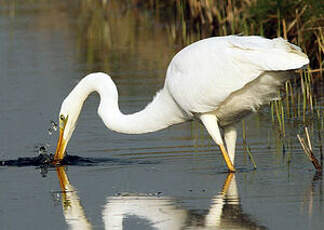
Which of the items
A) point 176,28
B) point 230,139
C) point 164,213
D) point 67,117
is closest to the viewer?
point 164,213

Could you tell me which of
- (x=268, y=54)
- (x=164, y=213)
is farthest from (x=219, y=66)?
(x=164, y=213)

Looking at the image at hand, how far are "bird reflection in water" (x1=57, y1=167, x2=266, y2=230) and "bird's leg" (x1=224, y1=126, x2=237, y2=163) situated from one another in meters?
1.02

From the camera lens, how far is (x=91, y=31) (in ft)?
68.3

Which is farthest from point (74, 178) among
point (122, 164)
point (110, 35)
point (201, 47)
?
point (110, 35)

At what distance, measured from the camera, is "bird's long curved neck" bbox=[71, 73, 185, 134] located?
966 cm

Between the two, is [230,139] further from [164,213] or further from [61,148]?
[164,213]

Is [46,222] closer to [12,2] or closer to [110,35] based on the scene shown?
[110,35]

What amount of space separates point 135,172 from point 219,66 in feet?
4.68

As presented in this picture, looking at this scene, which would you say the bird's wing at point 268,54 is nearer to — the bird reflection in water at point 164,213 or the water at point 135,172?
the water at point 135,172

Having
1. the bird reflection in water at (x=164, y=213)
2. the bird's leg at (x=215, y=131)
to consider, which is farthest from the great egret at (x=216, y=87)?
the bird reflection in water at (x=164, y=213)

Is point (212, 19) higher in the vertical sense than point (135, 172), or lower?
higher

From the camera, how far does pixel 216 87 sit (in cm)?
909

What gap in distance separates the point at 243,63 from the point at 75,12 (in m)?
16.2

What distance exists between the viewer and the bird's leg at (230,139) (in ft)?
31.1
